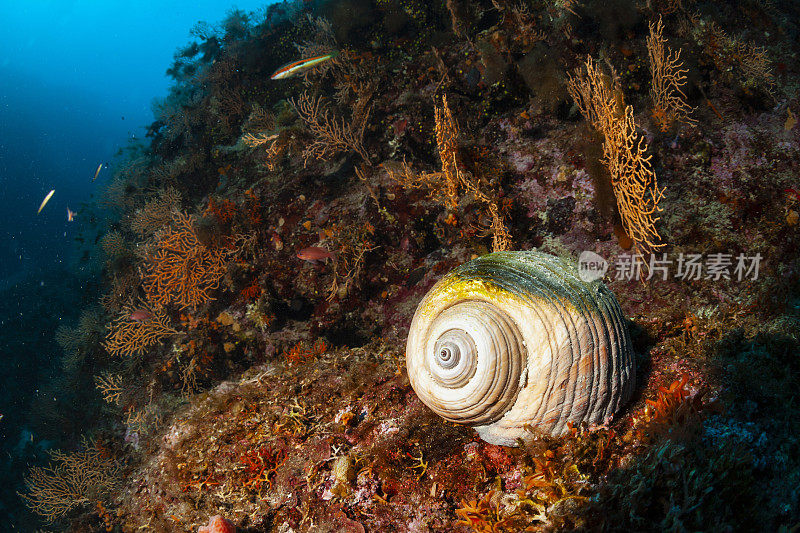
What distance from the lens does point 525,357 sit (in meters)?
2.17

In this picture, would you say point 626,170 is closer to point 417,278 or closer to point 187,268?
point 417,278

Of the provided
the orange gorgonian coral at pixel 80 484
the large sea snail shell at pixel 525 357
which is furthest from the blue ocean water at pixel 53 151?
the large sea snail shell at pixel 525 357

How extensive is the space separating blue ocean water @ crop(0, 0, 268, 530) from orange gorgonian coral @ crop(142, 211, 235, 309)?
6730 mm

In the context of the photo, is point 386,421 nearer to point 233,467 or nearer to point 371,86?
point 233,467

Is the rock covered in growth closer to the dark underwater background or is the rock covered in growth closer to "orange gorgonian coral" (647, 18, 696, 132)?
the dark underwater background

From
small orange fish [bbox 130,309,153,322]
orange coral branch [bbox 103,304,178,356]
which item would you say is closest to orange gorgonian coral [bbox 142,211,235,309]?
small orange fish [bbox 130,309,153,322]

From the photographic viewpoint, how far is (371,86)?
22.0 feet

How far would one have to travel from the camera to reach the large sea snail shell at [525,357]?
2.12 m

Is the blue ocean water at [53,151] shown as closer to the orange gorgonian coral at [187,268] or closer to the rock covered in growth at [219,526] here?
the orange gorgonian coral at [187,268]

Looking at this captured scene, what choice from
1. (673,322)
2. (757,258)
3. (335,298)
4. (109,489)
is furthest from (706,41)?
(109,489)

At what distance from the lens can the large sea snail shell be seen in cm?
212

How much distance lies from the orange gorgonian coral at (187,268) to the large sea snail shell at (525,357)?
17.1ft

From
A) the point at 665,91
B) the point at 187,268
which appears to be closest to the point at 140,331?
the point at 187,268

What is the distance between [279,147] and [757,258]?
7.04 metres
